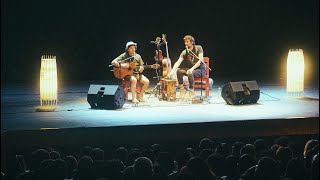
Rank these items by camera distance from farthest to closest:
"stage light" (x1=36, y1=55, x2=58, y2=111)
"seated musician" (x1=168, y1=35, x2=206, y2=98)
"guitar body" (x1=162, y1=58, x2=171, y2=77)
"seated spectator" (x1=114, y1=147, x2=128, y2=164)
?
1. "seated musician" (x1=168, y1=35, x2=206, y2=98)
2. "guitar body" (x1=162, y1=58, x2=171, y2=77)
3. "stage light" (x1=36, y1=55, x2=58, y2=111)
4. "seated spectator" (x1=114, y1=147, x2=128, y2=164)

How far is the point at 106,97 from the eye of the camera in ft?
24.8

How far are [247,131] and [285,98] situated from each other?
214 centimetres

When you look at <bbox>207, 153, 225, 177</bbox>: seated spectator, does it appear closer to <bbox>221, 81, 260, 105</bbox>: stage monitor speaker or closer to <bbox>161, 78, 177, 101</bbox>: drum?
<bbox>221, 81, 260, 105</bbox>: stage monitor speaker

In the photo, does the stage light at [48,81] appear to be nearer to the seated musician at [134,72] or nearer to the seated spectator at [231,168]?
the seated musician at [134,72]

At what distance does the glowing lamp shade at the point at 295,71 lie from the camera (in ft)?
27.7

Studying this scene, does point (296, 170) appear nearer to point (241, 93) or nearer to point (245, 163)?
point (245, 163)

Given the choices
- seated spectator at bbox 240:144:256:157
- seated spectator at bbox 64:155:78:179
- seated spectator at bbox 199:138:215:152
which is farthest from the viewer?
seated spectator at bbox 199:138:215:152

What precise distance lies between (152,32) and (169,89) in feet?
12.9

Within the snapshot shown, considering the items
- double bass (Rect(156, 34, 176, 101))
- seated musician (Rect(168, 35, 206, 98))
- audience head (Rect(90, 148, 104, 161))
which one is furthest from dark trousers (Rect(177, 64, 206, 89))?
audience head (Rect(90, 148, 104, 161))

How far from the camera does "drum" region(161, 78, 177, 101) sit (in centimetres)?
808

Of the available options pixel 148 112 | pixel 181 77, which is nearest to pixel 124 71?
pixel 181 77

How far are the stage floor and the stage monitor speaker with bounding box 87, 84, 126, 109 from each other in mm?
119

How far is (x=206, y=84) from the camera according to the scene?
868 centimetres

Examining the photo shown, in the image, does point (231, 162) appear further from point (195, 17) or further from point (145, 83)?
point (195, 17)
